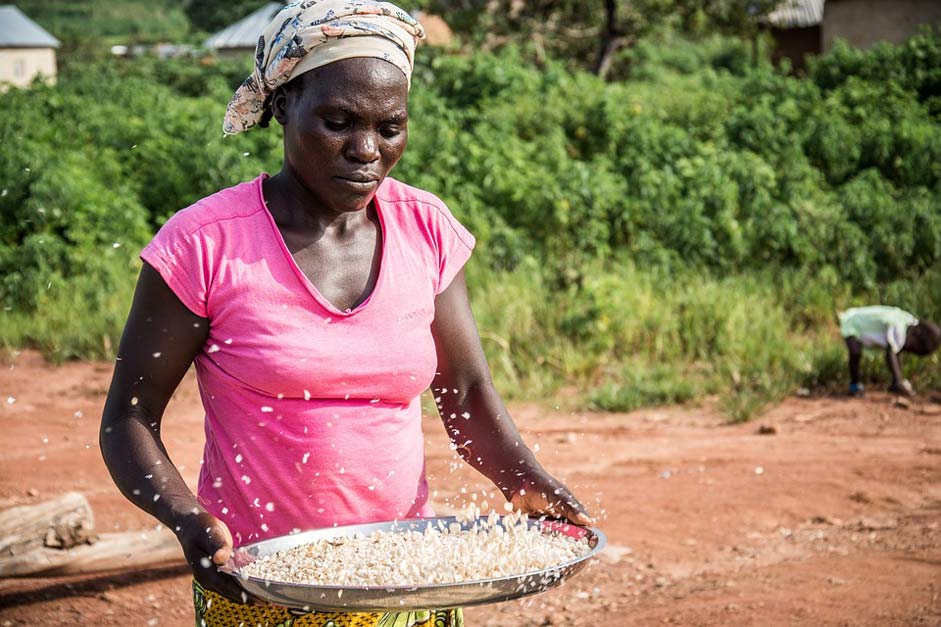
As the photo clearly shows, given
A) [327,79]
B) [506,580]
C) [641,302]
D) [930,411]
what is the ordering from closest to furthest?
[506,580] < [327,79] < [930,411] < [641,302]

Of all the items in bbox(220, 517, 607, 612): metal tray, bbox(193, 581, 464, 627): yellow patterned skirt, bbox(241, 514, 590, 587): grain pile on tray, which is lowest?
bbox(193, 581, 464, 627): yellow patterned skirt

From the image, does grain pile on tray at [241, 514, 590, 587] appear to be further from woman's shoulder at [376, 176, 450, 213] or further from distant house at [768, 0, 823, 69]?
distant house at [768, 0, 823, 69]

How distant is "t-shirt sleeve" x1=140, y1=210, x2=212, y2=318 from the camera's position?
173 centimetres

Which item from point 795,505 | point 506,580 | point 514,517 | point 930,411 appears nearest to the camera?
point 506,580

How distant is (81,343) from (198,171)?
6.38 feet

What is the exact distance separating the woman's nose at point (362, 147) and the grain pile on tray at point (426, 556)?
0.64 meters

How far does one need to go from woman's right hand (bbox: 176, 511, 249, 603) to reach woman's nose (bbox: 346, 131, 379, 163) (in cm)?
61

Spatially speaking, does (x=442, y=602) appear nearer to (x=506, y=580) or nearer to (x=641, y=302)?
(x=506, y=580)

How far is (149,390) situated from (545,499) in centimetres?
73

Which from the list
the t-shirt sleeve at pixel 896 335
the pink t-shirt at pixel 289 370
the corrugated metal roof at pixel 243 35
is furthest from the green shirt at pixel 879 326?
the corrugated metal roof at pixel 243 35

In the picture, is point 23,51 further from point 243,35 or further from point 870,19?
point 870,19

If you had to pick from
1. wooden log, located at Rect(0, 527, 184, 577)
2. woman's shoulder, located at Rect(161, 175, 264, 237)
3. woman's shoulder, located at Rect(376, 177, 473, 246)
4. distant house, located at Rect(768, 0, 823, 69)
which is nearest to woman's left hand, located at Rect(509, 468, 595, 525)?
woman's shoulder, located at Rect(376, 177, 473, 246)

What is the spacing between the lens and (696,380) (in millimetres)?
6910

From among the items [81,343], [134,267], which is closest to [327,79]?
[81,343]
